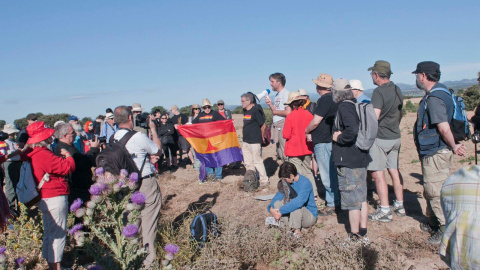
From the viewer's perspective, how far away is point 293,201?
15.5ft

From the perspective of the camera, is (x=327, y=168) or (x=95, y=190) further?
(x=327, y=168)

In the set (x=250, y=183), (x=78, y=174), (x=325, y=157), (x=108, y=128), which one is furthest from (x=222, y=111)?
(x=78, y=174)

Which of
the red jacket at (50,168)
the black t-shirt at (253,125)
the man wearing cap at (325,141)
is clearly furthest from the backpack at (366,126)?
the black t-shirt at (253,125)

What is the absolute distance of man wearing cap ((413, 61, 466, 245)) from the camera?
159 inches

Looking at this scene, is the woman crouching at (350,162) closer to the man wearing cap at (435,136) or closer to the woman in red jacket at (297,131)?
the man wearing cap at (435,136)

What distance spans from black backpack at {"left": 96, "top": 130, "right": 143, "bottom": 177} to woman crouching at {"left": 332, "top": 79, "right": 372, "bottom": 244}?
229cm

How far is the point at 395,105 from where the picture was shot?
4.84 metres

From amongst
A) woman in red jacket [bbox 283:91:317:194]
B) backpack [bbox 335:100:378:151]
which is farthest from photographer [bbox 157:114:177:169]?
backpack [bbox 335:100:378:151]

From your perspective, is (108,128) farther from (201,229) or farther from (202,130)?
(201,229)

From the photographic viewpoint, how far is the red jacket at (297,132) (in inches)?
221

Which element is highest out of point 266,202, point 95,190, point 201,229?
point 95,190

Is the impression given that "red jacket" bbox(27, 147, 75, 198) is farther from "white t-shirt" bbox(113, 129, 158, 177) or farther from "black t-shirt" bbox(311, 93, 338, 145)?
"black t-shirt" bbox(311, 93, 338, 145)

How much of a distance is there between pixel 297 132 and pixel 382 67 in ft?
5.05

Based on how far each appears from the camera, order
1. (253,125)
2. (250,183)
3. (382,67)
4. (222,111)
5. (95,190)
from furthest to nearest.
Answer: (222,111)
(253,125)
(250,183)
(382,67)
(95,190)
